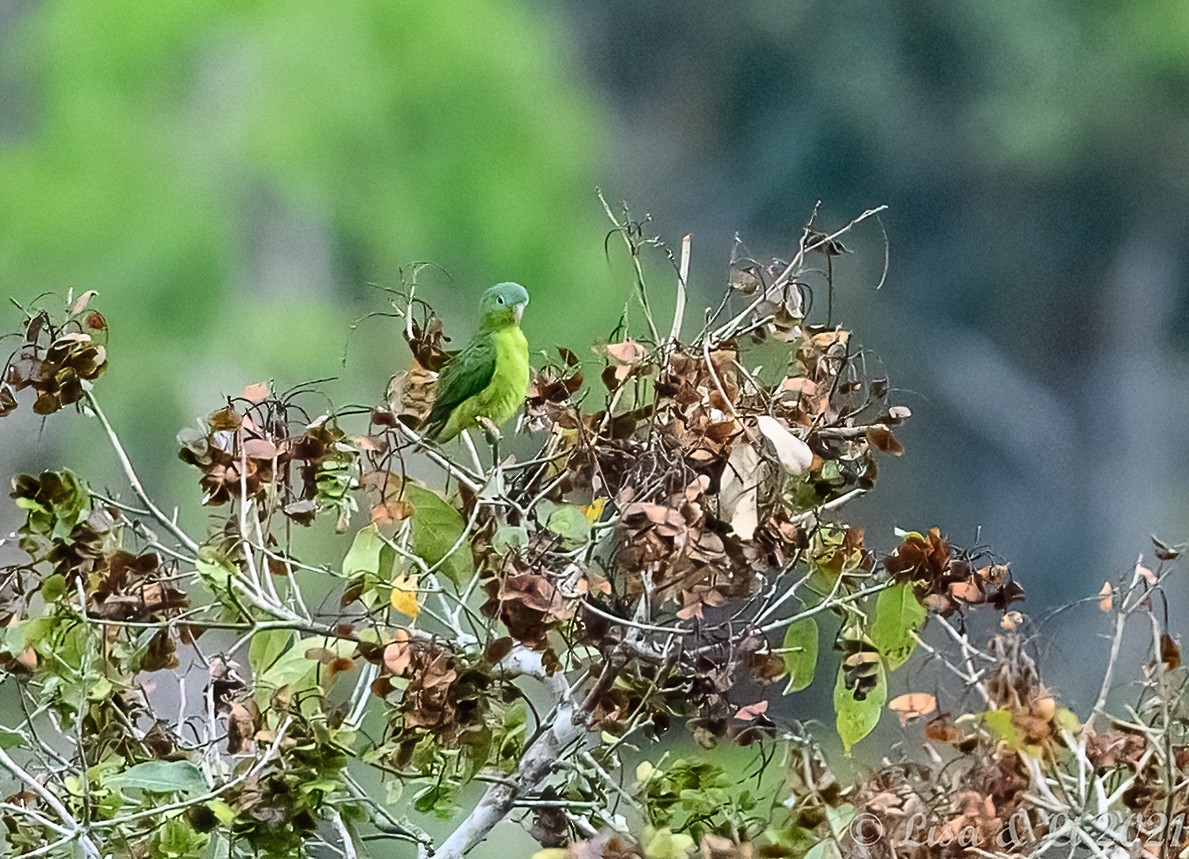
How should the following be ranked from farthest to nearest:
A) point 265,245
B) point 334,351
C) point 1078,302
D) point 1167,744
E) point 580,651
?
1. point 1078,302
2. point 265,245
3. point 334,351
4. point 580,651
5. point 1167,744

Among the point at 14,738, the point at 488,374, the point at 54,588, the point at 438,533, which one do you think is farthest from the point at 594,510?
the point at 14,738

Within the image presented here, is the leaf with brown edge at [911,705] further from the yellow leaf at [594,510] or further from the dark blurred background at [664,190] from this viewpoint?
the dark blurred background at [664,190]

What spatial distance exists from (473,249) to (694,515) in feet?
7.49

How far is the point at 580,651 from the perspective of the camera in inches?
35.1

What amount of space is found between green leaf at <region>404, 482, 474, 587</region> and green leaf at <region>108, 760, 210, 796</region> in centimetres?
17

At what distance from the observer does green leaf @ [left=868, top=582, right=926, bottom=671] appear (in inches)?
29.6

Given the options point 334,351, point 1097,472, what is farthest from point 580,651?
point 1097,472

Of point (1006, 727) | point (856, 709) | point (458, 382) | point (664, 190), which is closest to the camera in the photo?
point (1006, 727)

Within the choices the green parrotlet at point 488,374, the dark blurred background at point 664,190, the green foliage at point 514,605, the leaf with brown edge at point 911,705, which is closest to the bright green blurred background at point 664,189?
the dark blurred background at point 664,190

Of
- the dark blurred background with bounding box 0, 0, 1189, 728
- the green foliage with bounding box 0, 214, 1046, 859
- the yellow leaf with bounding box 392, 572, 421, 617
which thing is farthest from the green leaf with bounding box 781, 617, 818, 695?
the dark blurred background with bounding box 0, 0, 1189, 728

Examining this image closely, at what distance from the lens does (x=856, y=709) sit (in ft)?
2.53

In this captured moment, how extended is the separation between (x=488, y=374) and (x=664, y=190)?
2.18 m

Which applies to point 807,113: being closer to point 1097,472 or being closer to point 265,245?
point 1097,472

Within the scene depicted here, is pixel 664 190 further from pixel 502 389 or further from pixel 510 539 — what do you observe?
pixel 510 539
